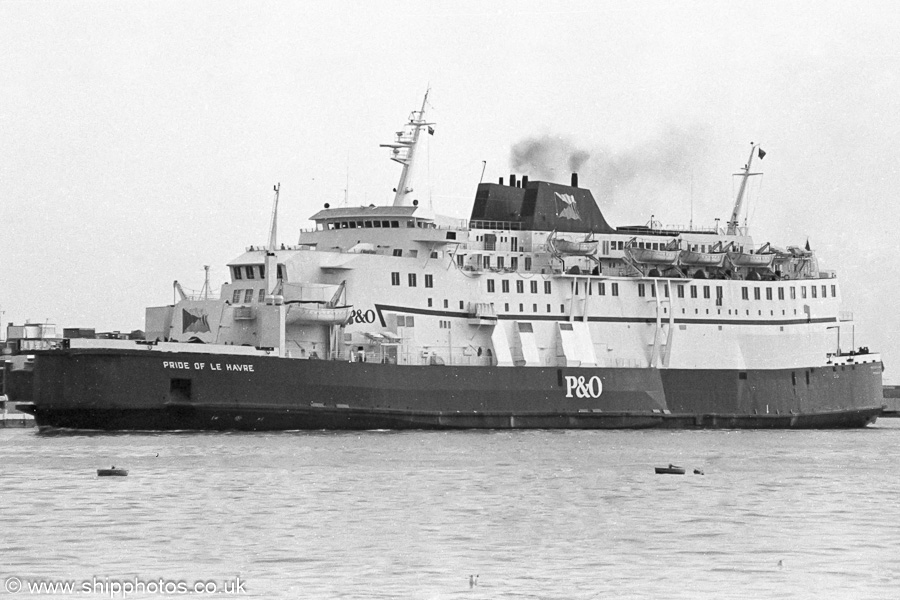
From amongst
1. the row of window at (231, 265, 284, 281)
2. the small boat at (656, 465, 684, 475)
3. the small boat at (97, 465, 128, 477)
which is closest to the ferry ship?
the row of window at (231, 265, 284, 281)

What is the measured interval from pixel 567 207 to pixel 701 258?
499 cm

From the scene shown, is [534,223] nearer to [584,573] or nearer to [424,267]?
[424,267]

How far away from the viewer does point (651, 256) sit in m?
50.0

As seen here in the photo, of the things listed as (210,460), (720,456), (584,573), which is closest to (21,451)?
(210,460)

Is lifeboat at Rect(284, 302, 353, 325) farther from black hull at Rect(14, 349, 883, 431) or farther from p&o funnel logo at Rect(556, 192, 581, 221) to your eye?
Result: p&o funnel logo at Rect(556, 192, 581, 221)

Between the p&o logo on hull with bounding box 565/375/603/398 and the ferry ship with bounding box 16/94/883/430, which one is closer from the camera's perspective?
the ferry ship with bounding box 16/94/883/430

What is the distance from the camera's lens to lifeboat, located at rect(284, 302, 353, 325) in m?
41.2

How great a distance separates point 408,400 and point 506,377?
13.2 ft

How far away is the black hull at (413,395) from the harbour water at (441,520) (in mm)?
1073

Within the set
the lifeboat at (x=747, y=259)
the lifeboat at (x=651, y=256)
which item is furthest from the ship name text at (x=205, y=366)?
the lifeboat at (x=747, y=259)

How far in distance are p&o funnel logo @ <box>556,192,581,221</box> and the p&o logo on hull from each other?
5.77m

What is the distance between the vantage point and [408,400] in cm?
4250

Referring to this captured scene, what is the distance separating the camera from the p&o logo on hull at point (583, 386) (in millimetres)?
46844

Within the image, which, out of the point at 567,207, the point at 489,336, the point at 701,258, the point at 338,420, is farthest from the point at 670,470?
the point at 701,258
